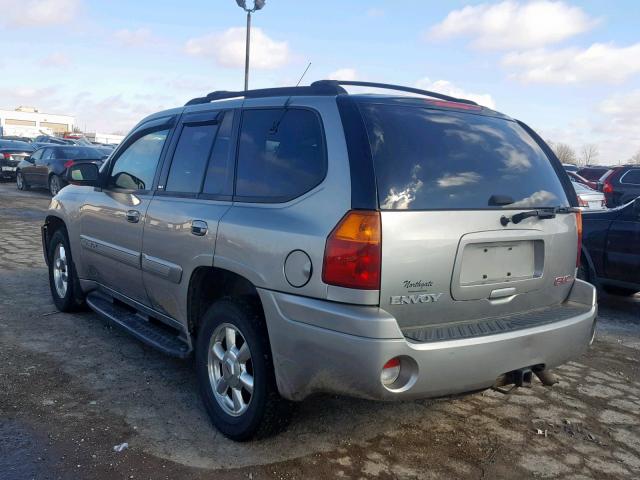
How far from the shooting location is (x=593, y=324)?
3426mm

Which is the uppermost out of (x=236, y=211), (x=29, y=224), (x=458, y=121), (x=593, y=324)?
(x=458, y=121)

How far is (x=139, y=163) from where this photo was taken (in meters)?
4.50

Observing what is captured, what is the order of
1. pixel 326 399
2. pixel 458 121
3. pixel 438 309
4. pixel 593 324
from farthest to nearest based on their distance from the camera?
1. pixel 326 399
2. pixel 593 324
3. pixel 458 121
4. pixel 438 309

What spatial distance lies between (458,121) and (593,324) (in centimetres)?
142

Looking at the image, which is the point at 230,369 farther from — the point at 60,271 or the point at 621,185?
the point at 621,185

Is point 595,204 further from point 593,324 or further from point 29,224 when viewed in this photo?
point 29,224

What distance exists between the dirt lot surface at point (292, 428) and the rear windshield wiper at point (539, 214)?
1.28 m

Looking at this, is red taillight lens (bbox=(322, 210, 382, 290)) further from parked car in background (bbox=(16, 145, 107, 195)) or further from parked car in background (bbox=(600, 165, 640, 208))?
parked car in background (bbox=(16, 145, 107, 195))

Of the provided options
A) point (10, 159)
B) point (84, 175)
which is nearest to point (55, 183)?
point (10, 159)

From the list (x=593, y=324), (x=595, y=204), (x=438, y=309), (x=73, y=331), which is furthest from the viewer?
(x=595, y=204)

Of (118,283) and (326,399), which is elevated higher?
(118,283)

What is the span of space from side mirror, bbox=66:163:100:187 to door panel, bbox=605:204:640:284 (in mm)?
5279

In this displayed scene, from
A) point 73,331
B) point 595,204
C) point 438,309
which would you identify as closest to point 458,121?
point 438,309

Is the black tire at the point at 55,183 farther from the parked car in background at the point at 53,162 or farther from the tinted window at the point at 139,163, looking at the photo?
the tinted window at the point at 139,163
